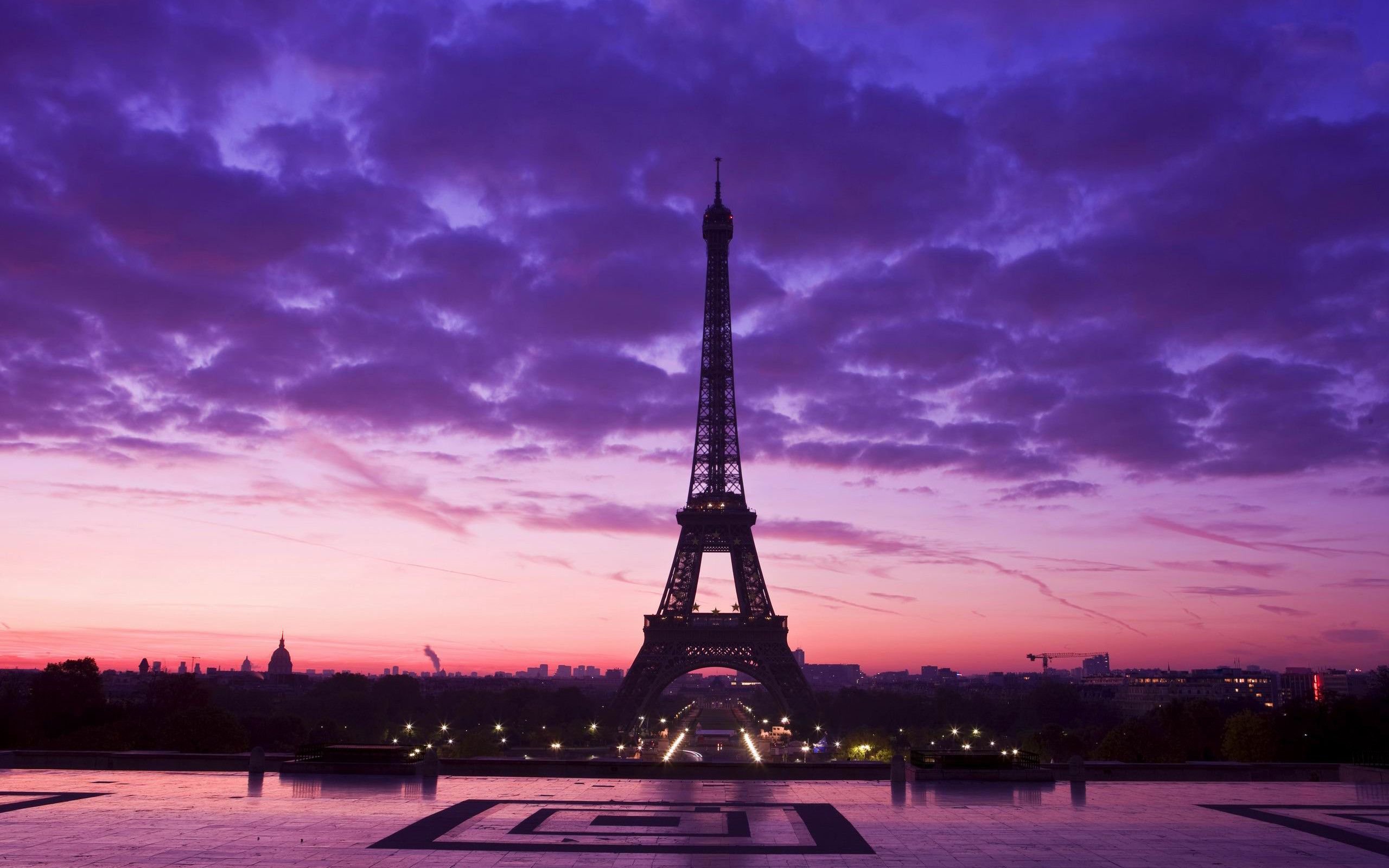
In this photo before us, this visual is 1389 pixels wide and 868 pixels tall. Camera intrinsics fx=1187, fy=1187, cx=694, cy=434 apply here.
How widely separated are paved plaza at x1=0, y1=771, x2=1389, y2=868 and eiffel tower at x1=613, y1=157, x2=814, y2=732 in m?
77.9

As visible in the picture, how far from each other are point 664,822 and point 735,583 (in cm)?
9275

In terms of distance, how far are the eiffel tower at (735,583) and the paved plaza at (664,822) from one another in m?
77.9

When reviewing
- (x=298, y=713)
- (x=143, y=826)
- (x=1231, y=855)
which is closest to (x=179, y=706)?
(x=298, y=713)

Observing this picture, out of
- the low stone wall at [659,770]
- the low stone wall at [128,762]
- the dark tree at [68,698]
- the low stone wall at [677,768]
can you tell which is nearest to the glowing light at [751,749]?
the low stone wall at [659,770]

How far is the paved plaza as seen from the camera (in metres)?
24.8

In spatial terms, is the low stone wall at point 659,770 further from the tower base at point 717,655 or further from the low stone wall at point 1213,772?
the tower base at point 717,655

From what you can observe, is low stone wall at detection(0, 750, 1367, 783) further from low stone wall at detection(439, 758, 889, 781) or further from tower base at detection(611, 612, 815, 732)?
tower base at detection(611, 612, 815, 732)

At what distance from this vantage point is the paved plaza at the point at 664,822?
24.8 m

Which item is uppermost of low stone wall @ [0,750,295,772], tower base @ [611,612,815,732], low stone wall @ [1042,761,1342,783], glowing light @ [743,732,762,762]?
tower base @ [611,612,815,732]

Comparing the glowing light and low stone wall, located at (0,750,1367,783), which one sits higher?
low stone wall, located at (0,750,1367,783)

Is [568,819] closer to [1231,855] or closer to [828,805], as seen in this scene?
[828,805]

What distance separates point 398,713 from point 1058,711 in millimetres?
96289

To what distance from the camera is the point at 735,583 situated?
12275 cm

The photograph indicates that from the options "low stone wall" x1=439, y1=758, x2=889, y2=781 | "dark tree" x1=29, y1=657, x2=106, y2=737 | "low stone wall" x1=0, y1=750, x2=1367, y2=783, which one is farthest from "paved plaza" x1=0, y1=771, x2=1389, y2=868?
"dark tree" x1=29, y1=657, x2=106, y2=737
